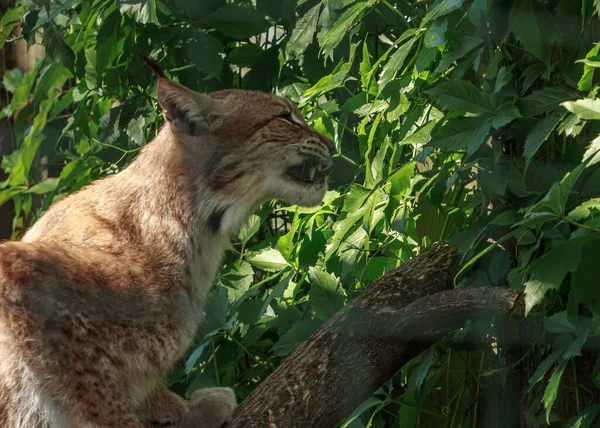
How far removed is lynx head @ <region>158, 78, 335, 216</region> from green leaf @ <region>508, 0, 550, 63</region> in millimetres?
717

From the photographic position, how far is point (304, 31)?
2.88m

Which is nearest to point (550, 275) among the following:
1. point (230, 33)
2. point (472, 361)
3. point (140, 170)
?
point (472, 361)

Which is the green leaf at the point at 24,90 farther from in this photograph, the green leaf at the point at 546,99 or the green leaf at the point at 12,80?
the green leaf at the point at 546,99

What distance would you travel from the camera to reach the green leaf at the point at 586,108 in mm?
1766

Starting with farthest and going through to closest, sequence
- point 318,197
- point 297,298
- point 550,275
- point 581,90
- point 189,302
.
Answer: point 297,298 → point 318,197 → point 189,302 → point 581,90 → point 550,275

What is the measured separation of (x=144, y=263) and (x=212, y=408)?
43 cm

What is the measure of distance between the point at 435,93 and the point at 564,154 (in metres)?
0.35

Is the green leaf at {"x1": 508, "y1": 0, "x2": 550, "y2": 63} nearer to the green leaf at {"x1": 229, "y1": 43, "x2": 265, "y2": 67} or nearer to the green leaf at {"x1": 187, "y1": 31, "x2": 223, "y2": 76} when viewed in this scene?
the green leaf at {"x1": 187, "y1": 31, "x2": 223, "y2": 76}

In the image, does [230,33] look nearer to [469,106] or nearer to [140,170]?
[140,170]

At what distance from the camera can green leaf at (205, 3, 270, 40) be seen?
3.01 m

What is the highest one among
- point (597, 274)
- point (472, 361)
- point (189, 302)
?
point (597, 274)

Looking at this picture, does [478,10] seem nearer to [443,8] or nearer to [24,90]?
[443,8]

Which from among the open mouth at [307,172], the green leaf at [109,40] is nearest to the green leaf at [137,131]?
the green leaf at [109,40]

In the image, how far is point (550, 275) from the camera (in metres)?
1.86
